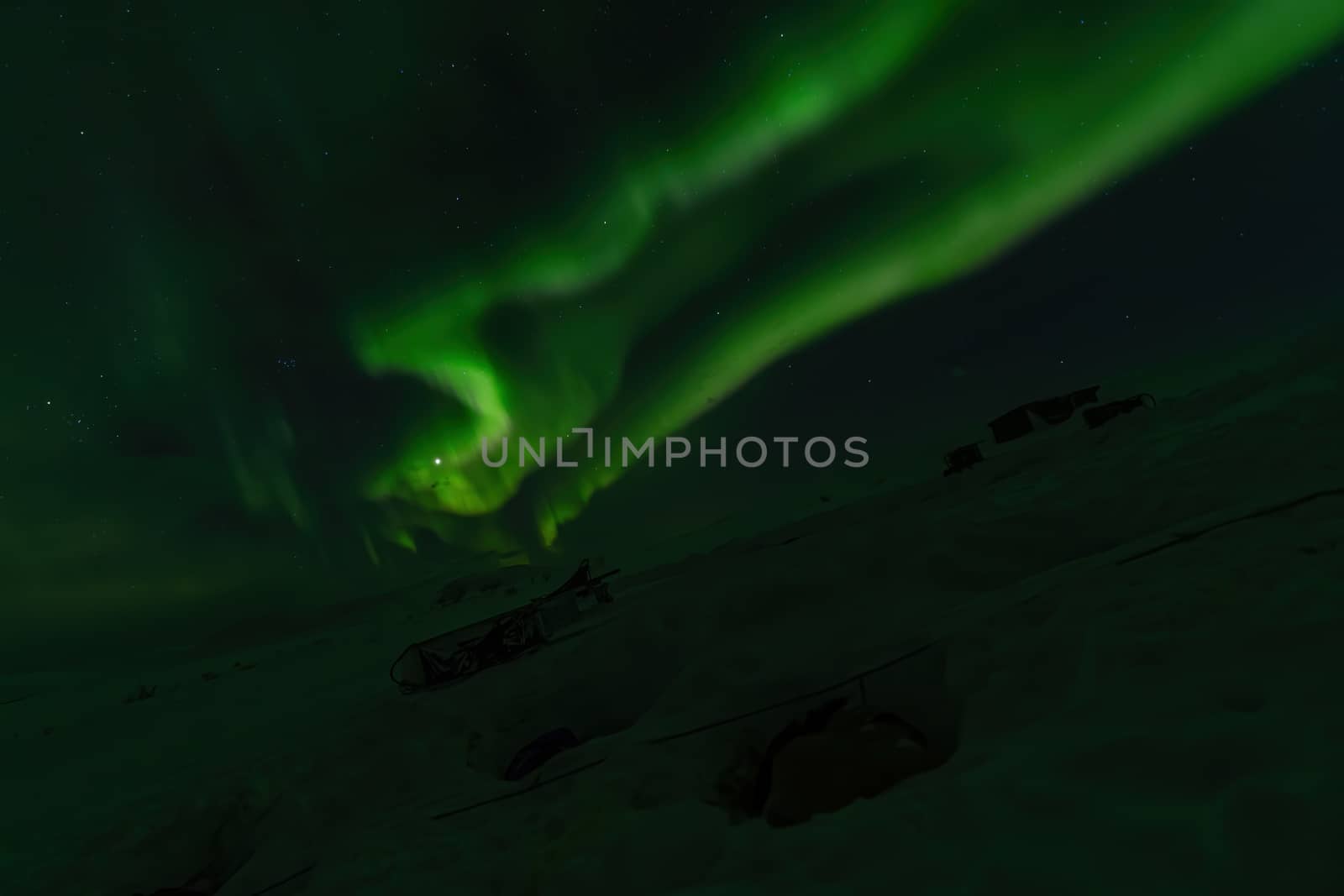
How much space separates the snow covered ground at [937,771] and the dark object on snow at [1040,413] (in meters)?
15.9

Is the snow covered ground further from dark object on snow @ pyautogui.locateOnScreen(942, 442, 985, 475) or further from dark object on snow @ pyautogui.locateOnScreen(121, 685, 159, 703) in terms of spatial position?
dark object on snow @ pyautogui.locateOnScreen(121, 685, 159, 703)

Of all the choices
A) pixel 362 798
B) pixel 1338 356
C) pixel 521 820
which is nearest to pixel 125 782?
pixel 362 798

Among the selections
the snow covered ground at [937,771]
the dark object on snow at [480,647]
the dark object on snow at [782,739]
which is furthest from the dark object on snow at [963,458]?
the dark object on snow at [782,739]

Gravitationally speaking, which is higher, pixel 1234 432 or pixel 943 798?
pixel 943 798

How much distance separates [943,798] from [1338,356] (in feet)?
90.5

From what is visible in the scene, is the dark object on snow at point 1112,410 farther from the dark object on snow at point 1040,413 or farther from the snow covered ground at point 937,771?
the snow covered ground at point 937,771

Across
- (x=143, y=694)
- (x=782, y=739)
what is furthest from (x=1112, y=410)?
(x=143, y=694)

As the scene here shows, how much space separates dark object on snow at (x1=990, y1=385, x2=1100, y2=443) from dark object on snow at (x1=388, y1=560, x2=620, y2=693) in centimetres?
2523

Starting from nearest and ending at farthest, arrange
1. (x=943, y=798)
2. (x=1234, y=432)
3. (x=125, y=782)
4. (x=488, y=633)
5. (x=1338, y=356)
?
(x=943, y=798) < (x=1234, y=432) < (x=125, y=782) < (x=488, y=633) < (x=1338, y=356)

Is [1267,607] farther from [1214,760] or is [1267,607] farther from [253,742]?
[253,742]

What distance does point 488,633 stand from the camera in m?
13.5

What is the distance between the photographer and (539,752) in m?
Result: 7.16

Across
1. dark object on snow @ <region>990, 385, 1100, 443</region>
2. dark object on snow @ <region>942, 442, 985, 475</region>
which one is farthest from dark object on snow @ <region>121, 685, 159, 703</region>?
dark object on snow @ <region>990, 385, 1100, 443</region>

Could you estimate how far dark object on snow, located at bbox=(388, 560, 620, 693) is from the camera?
1297cm
